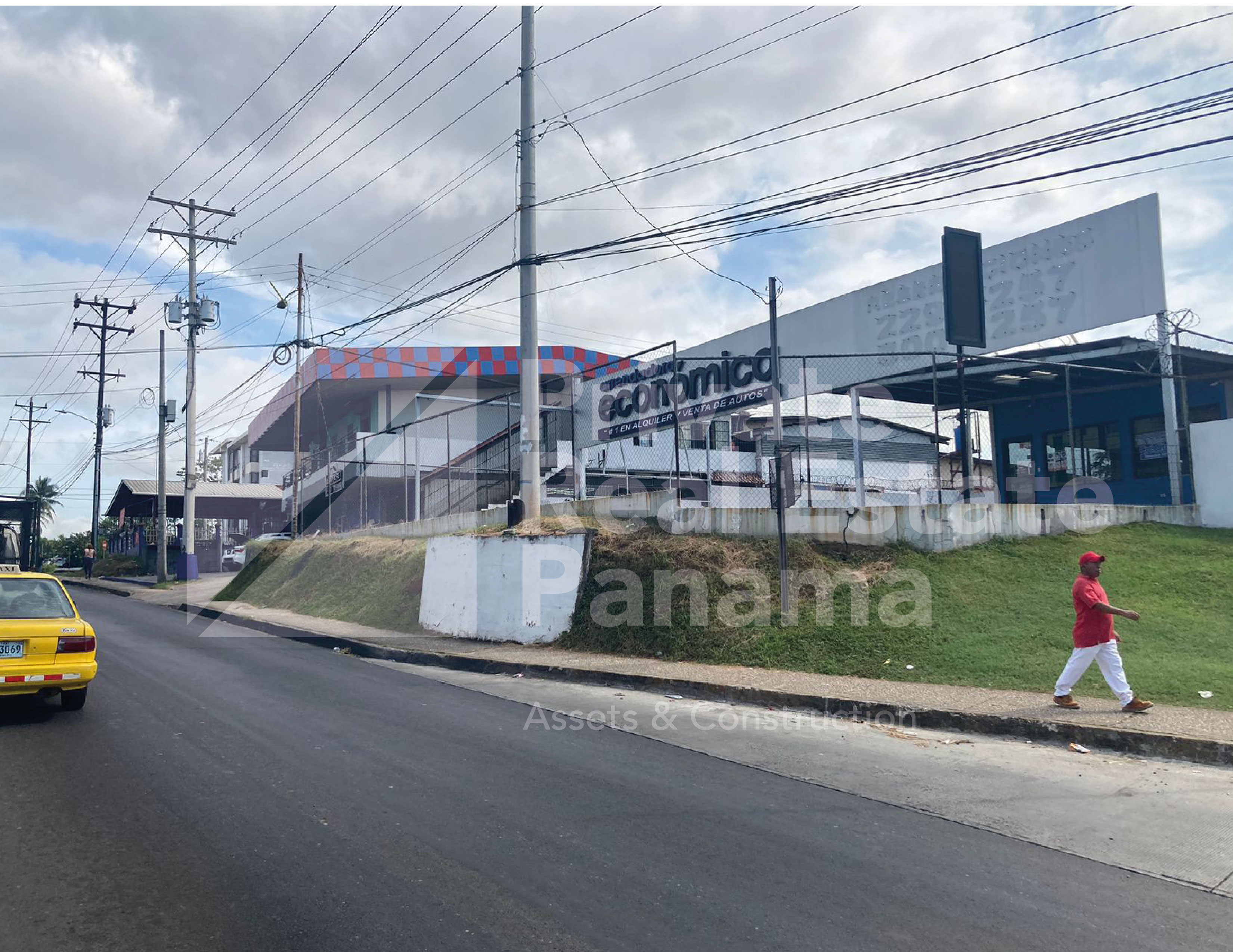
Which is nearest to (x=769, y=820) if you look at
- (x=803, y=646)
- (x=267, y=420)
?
(x=803, y=646)

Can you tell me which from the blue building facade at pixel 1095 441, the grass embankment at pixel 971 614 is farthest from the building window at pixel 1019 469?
the grass embankment at pixel 971 614

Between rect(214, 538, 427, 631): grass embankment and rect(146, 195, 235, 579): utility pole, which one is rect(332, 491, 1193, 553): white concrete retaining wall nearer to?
rect(214, 538, 427, 631): grass embankment

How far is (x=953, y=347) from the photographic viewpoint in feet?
57.8

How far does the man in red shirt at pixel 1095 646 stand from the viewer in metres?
7.87

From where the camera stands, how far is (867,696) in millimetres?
8992

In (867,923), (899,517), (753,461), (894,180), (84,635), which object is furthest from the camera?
(753,461)

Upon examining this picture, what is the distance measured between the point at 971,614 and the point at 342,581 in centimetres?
1494

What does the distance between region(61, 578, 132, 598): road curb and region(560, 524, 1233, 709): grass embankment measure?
75.1ft

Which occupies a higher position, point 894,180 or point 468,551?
point 894,180

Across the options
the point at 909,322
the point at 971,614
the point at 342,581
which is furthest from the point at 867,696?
the point at 342,581

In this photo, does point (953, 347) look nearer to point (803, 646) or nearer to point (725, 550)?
point (725, 550)

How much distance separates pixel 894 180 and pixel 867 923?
374 inches

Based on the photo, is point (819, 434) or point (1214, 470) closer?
point (1214, 470)

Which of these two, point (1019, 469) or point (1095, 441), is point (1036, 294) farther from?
point (1019, 469)
